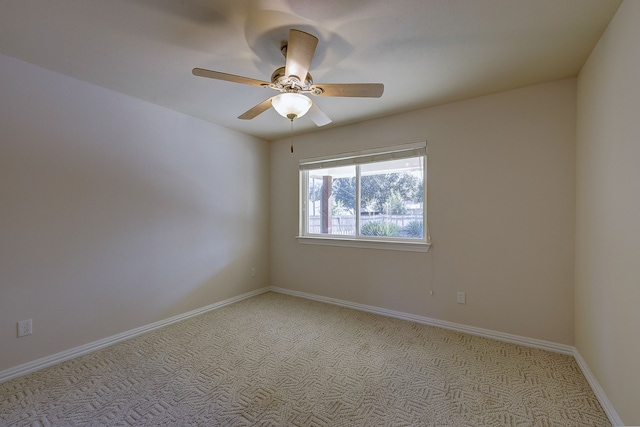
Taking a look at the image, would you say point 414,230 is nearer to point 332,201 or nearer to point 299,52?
point 332,201

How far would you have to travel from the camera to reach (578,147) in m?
2.28

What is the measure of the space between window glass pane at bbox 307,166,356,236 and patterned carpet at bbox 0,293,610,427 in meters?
1.45

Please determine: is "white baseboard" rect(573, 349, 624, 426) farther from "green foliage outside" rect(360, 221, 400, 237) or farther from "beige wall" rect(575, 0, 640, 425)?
"green foliage outside" rect(360, 221, 400, 237)

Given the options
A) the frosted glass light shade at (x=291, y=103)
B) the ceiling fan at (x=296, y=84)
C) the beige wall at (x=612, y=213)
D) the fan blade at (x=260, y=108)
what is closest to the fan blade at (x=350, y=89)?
the ceiling fan at (x=296, y=84)

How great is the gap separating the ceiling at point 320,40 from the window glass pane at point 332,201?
143cm

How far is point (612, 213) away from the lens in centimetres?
165

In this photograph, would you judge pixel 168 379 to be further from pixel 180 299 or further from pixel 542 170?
pixel 542 170

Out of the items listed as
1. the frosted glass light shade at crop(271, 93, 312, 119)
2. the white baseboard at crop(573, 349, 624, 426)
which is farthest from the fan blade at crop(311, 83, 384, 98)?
the white baseboard at crop(573, 349, 624, 426)

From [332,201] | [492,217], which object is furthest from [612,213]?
[332,201]

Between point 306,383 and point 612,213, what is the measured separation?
7.40 feet

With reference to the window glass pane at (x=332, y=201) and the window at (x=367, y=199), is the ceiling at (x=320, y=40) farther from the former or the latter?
the window glass pane at (x=332, y=201)

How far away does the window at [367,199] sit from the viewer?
10.4ft

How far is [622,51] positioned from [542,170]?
3.57ft

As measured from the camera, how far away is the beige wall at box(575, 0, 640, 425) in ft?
4.63
